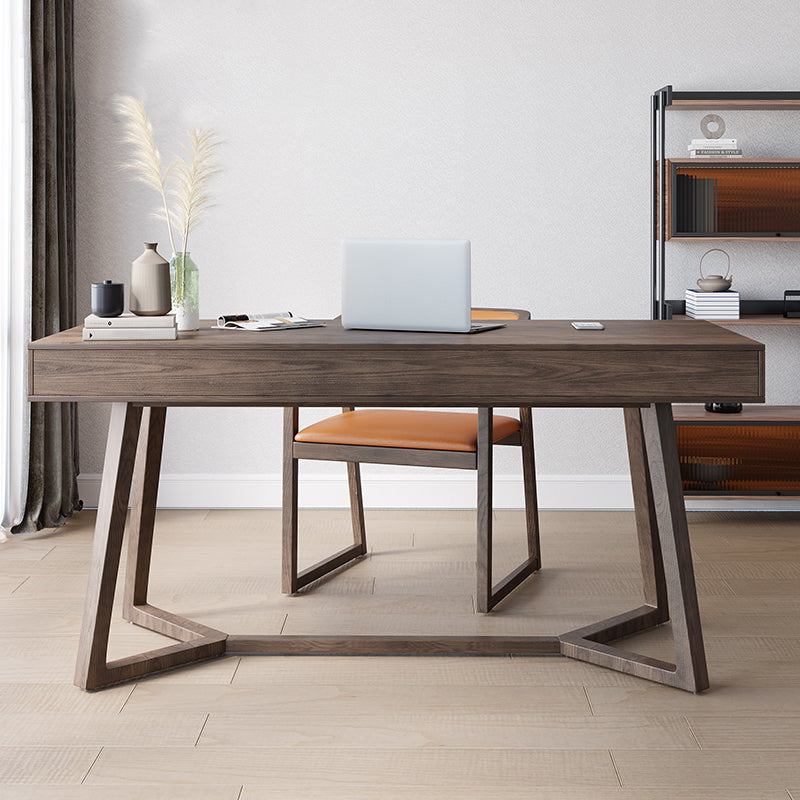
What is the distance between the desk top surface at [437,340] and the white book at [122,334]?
0.05 feet

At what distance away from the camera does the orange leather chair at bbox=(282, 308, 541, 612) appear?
2535mm

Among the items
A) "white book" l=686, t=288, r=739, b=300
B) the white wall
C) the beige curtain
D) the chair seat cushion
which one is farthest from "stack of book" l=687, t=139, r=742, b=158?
the beige curtain

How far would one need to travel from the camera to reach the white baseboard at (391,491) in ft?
12.3

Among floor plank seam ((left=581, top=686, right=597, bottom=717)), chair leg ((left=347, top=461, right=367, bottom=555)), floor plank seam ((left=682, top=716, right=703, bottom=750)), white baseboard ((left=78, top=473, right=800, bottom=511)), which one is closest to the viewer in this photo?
floor plank seam ((left=682, top=716, right=703, bottom=750))

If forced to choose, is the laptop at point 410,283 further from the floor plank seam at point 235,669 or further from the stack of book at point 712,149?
the stack of book at point 712,149

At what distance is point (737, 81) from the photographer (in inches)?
141

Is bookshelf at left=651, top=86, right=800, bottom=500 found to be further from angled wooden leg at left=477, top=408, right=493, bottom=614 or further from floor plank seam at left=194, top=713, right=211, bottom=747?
floor plank seam at left=194, top=713, right=211, bottom=747

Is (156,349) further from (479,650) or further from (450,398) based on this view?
(479,650)

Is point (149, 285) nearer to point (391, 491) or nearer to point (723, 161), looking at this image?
point (391, 491)

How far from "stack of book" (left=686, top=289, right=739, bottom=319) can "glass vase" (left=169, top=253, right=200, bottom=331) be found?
73.9 inches

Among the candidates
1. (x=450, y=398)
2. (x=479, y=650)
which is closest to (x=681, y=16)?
(x=450, y=398)

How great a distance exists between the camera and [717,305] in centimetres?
Answer: 345

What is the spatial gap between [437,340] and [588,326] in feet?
1.40

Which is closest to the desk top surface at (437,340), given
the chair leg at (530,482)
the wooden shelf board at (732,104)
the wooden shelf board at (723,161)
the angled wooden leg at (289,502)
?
the angled wooden leg at (289,502)
